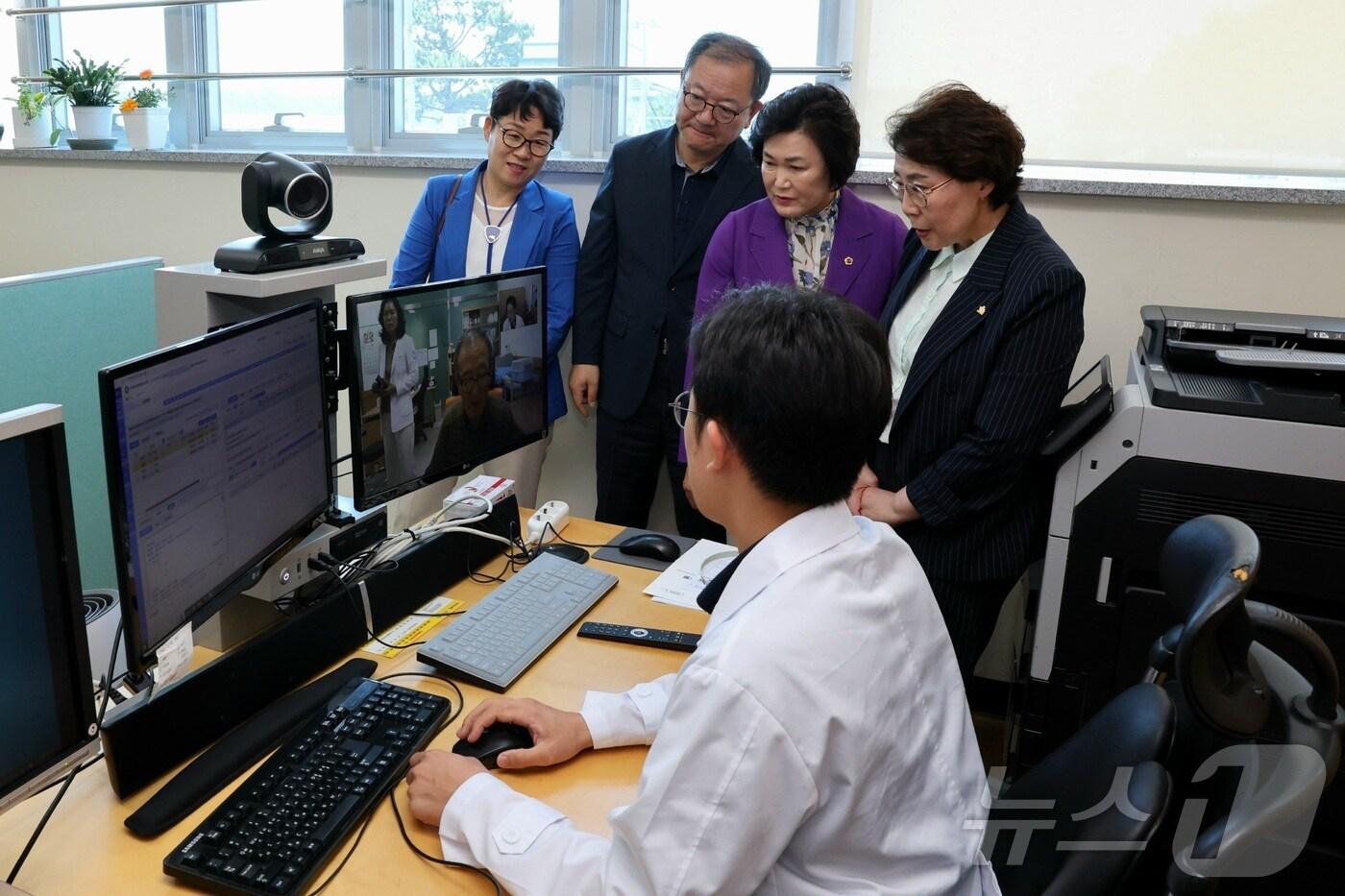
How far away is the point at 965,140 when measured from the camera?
1.81 meters

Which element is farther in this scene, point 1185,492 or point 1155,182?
point 1155,182

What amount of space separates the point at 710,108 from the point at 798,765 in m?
1.77

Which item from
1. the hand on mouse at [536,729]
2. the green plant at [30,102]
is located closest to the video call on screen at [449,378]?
the hand on mouse at [536,729]

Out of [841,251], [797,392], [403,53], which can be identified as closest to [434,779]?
[797,392]

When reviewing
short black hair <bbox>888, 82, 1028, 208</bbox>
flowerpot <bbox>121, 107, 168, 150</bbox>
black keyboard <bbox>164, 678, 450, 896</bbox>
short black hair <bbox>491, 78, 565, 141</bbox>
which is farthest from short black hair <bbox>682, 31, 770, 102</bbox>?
flowerpot <bbox>121, 107, 168, 150</bbox>

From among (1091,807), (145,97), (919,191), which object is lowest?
(1091,807)

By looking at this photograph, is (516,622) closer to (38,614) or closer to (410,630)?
(410,630)

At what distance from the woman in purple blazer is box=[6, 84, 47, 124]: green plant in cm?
286

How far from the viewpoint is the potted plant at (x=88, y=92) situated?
3533 mm

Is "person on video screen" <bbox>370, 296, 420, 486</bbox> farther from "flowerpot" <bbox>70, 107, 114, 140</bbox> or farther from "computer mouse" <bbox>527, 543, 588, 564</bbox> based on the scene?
"flowerpot" <bbox>70, 107, 114, 140</bbox>

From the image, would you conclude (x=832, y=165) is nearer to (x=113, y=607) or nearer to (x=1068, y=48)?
(x=1068, y=48)

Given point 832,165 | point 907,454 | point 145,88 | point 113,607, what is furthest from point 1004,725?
point 145,88

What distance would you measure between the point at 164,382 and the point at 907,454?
1.33 metres

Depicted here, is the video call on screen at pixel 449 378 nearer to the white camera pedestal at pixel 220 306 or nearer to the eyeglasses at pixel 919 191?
the white camera pedestal at pixel 220 306
